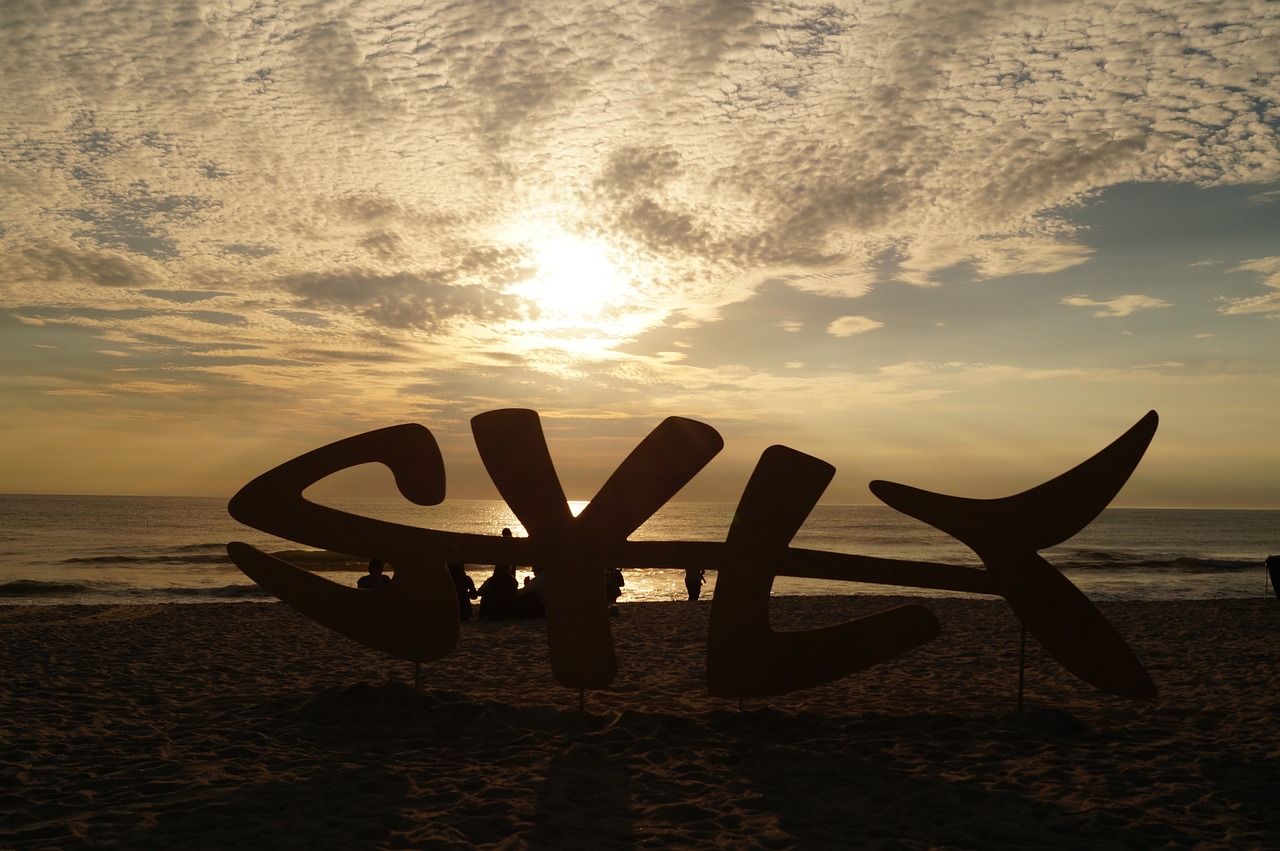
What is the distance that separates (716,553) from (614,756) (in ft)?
6.46

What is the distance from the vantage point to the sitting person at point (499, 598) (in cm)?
1496

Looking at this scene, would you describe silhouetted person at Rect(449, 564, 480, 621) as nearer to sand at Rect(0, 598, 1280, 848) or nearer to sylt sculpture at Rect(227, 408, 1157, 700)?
sand at Rect(0, 598, 1280, 848)

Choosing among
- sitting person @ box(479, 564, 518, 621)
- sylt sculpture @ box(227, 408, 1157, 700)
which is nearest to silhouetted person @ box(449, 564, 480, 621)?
sitting person @ box(479, 564, 518, 621)

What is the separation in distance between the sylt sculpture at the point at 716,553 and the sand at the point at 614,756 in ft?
2.26

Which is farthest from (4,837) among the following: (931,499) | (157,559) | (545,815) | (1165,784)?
(157,559)

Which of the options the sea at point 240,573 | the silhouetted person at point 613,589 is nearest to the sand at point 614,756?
the silhouetted person at point 613,589

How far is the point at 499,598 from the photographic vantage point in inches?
592

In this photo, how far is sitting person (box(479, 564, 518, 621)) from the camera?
15.0 meters

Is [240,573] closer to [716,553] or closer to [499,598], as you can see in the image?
[499,598]

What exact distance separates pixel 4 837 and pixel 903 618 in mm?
6696

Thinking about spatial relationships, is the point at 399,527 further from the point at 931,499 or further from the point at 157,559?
the point at 157,559

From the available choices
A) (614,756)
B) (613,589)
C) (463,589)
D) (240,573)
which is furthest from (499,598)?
(240,573)

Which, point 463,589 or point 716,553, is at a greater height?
point 716,553

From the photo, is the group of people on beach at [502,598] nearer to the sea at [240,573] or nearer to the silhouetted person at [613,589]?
the silhouetted person at [613,589]
